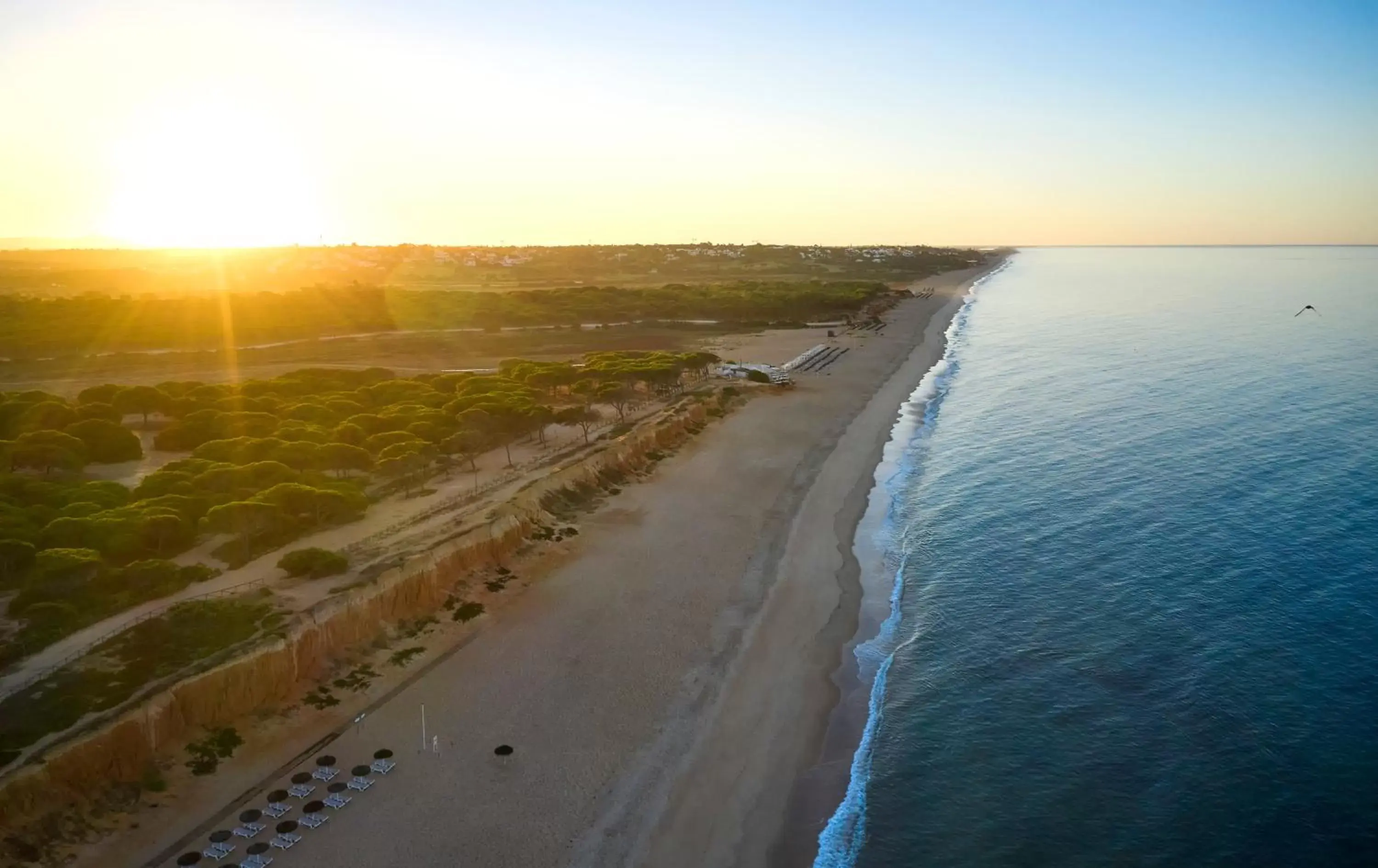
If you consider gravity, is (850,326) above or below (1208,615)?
above

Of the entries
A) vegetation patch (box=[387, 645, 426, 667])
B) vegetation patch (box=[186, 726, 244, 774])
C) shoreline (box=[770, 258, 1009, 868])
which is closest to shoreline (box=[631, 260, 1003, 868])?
shoreline (box=[770, 258, 1009, 868])

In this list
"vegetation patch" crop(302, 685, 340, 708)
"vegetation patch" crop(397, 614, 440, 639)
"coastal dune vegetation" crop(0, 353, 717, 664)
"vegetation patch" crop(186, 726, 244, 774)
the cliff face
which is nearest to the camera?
the cliff face

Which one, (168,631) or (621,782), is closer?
(621,782)

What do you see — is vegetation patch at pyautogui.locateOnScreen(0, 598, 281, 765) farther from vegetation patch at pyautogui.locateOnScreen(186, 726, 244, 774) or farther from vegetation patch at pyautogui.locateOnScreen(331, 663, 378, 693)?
vegetation patch at pyautogui.locateOnScreen(331, 663, 378, 693)

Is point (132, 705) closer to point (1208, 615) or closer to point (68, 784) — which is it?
point (68, 784)

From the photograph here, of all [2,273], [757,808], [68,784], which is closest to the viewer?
[68,784]

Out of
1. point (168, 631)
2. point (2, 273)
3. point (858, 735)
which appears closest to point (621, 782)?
point (858, 735)

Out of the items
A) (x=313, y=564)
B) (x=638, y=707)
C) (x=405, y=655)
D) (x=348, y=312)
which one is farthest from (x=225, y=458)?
(x=348, y=312)
